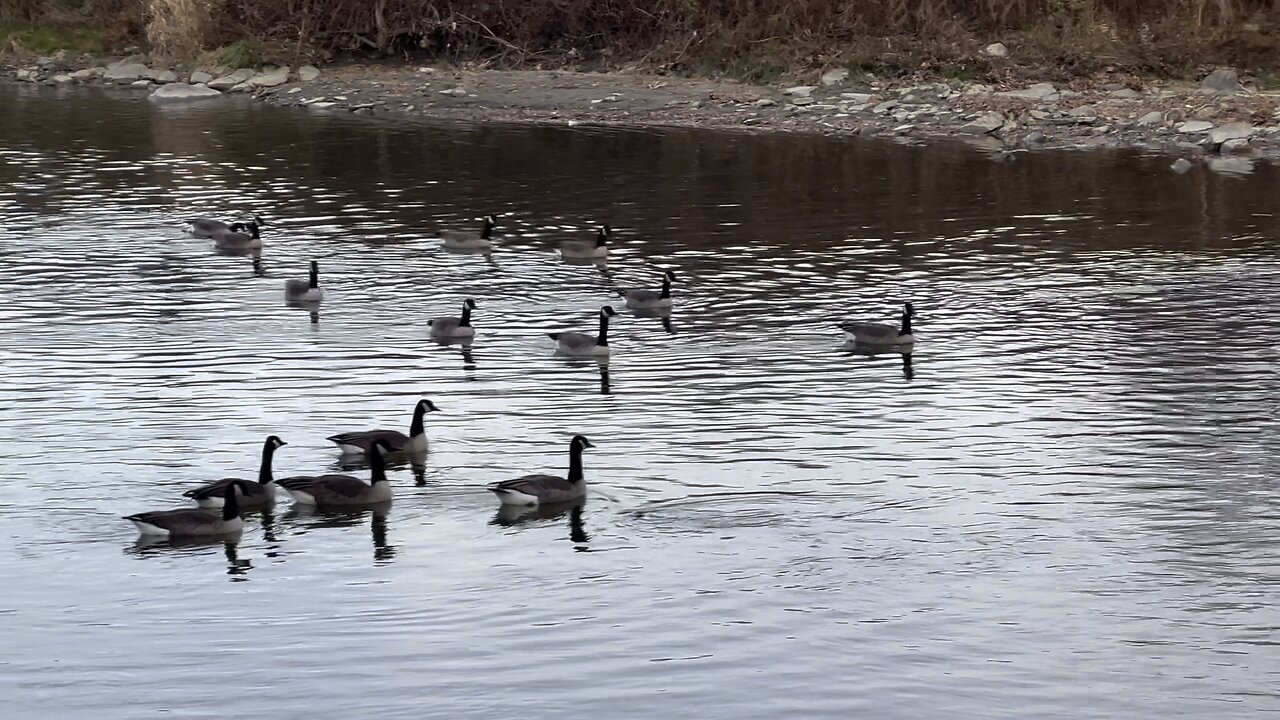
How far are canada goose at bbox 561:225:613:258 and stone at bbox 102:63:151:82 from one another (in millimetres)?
33224

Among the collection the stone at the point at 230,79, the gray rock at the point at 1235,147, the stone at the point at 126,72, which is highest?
the stone at the point at 126,72

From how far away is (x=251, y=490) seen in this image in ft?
57.1

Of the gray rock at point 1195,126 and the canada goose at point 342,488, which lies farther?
the gray rock at point 1195,126

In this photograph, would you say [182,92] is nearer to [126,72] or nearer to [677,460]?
[126,72]

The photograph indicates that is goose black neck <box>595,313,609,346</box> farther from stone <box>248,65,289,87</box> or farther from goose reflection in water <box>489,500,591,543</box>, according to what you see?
stone <box>248,65,289,87</box>

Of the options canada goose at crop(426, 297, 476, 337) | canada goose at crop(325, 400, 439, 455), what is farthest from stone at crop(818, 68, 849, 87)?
canada goose at crop(325, 400, 439, 455)

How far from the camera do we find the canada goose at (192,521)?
16.5 m

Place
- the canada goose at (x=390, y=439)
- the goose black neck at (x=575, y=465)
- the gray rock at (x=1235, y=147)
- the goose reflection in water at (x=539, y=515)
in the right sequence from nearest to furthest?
the goose reflection in water at (x=539, y=515) → the goose black neck at (x=575, y=465) → the canada goose at (x=390, y=439) → the gray rock at (x=1235, y=147)

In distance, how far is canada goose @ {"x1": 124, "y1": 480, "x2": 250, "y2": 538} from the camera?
16.5 meters

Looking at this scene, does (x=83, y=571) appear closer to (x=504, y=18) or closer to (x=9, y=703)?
(x=9, y=703)

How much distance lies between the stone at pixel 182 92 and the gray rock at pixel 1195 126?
97.6ft

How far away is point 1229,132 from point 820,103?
1133 cm

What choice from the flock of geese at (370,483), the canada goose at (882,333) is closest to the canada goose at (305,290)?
the flock of geese at (370,483)

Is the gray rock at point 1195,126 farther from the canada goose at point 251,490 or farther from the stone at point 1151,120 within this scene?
the canada goose at point 251,490
